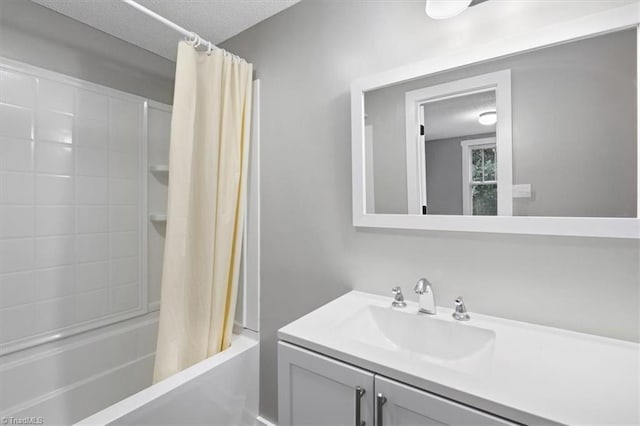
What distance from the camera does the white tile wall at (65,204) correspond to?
1492mm

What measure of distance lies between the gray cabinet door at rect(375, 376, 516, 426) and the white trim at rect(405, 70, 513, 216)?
2.11ft

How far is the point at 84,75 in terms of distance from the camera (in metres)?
1.74

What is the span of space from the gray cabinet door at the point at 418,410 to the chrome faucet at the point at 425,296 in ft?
1.31

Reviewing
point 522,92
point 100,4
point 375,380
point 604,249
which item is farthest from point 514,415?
point 100,4

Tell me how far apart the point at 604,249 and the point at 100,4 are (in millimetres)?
2389

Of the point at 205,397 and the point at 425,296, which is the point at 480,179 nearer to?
the point at 425,296

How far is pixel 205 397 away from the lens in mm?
1389

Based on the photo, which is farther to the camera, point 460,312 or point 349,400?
point 460,312

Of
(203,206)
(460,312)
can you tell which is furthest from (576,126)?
(203,206)

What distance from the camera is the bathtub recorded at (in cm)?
116

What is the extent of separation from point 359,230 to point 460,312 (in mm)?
519

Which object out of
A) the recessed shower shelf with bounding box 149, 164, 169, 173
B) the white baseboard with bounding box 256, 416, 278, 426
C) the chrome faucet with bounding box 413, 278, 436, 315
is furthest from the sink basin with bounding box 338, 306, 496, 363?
the recessed shower shelf with bounding box 149, 164, 169, 173

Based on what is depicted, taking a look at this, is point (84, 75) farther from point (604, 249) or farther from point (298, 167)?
point (604, 249)

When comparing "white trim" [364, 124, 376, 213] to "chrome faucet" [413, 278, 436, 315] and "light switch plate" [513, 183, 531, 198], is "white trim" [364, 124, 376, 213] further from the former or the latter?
"light switch plate" [513, 183, 531, 198]
